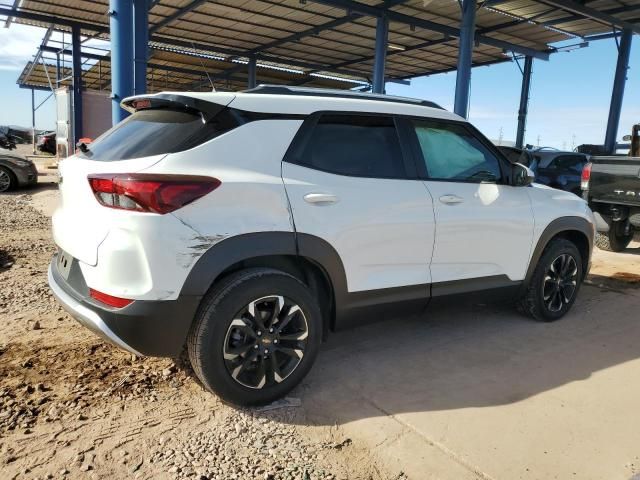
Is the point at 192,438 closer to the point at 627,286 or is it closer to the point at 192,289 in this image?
the point at 192,289

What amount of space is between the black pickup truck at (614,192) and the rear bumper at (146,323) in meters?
6.42

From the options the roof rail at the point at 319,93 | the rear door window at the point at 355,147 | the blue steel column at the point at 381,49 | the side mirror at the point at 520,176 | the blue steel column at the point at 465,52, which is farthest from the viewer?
Answer: the blue steel column at the point at 381,49

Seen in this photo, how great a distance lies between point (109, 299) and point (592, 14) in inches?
589

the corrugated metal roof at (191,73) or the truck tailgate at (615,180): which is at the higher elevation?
the corrugated metal roof at (191,73)

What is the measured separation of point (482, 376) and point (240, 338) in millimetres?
1700

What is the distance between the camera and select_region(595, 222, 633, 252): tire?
756 cm

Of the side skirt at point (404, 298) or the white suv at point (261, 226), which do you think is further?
the side skirt at point (404, 298)

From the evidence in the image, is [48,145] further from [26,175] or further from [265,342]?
[265,342]

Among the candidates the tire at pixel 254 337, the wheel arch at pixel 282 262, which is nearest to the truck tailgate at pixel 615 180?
the wheel arch at pixel 282 262

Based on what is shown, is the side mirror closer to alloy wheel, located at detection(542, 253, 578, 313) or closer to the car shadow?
alloy wheel, located at detection(542, 253, 578, 313)

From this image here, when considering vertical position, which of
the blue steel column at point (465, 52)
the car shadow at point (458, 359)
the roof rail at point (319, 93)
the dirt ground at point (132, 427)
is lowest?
the dirt ground at point (132, 427)

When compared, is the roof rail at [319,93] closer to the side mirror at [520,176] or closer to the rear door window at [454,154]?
the rear door window at [454,154]

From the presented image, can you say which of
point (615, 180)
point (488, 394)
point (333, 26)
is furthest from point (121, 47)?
point (333, 26)

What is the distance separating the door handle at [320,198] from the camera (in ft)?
9.71
